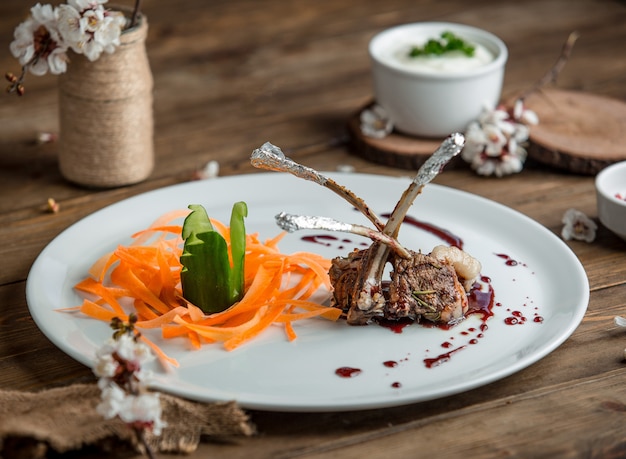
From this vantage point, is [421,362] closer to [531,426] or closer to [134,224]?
[531,426]

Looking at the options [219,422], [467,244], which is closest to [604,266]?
[467,244]

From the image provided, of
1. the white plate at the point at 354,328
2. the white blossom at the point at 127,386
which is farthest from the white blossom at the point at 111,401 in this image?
the white plate at the point at 354,328

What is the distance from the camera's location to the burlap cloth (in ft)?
4.89

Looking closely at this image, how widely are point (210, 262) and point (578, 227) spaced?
3.30ft

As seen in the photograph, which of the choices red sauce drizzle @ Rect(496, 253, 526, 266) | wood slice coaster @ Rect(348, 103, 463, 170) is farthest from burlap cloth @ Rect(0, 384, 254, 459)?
wood slice coaster @ Rect(348, 103, 463, 170)

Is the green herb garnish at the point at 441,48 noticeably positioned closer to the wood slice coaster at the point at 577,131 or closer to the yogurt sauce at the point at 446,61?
the yogurt sauce at the point at 446,61

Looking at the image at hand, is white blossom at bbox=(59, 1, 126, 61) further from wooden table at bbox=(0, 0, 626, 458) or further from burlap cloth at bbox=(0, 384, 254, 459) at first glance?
burlap cloth at bbox=(0, 384, 254, 459)

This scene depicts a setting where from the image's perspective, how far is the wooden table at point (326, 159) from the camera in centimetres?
157

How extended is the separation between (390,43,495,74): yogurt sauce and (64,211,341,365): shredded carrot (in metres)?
0.90

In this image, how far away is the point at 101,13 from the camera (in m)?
2.20

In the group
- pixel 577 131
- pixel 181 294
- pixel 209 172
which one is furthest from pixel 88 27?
pixel 577 131

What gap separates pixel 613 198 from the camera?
215 cm

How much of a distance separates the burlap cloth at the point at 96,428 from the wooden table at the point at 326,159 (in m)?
0.04

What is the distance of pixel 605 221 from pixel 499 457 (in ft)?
2.95
